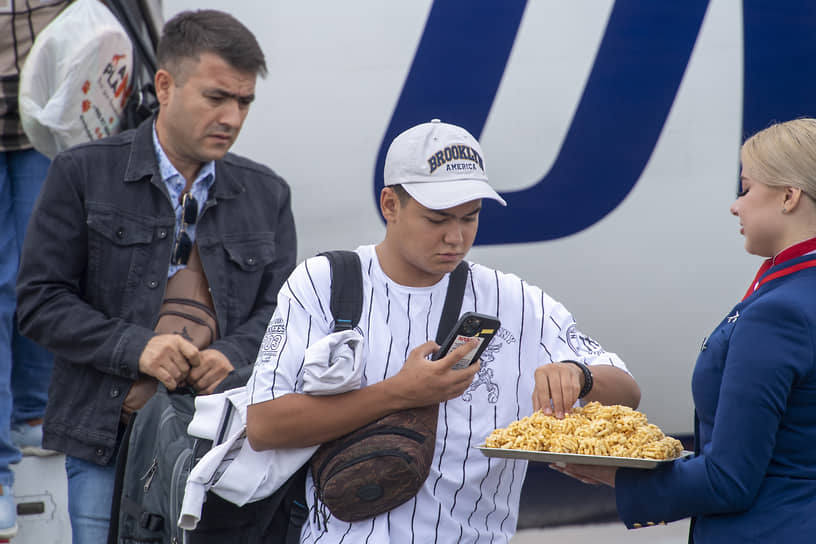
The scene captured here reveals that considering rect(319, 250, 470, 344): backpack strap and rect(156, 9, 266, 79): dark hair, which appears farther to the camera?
rect(156, 9, 266, 79): dark hair

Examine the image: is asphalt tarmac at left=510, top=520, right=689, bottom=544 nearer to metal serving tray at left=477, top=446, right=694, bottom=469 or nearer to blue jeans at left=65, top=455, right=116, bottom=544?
blue jeans at left=65, top=455, right=116, bottom=544

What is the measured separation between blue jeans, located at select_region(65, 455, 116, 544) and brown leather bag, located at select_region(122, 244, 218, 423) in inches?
6.3

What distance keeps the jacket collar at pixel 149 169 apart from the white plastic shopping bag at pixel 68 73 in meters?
0.39

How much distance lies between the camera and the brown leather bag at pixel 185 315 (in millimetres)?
2473

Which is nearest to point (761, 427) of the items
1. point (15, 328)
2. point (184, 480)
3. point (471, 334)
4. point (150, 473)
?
point (471, 334)

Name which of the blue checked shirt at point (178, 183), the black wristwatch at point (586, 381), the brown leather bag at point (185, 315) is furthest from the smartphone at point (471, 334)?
the blue checked shirt at point (178, 183)

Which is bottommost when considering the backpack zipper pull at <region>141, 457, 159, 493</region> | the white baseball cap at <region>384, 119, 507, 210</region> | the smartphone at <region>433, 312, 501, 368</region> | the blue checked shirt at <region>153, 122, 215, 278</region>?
the backpack zipper pull at <region>141, 457, 159, 493</region>

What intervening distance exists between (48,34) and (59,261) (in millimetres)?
871

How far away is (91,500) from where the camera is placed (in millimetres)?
2467

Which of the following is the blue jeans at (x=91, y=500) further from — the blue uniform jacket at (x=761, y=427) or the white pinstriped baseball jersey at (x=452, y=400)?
the blue uniform jacket at (x=761, y=427)

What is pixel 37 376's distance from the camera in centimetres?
315

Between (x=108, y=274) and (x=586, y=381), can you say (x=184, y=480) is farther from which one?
(x=586, y=381)

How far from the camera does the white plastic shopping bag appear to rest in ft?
9.46

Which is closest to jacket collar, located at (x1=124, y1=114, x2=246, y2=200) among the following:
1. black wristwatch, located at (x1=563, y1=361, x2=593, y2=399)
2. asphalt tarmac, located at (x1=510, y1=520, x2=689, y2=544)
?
black wristwatch, located at (x1=563, y1=361, x2=593, y2=399)
